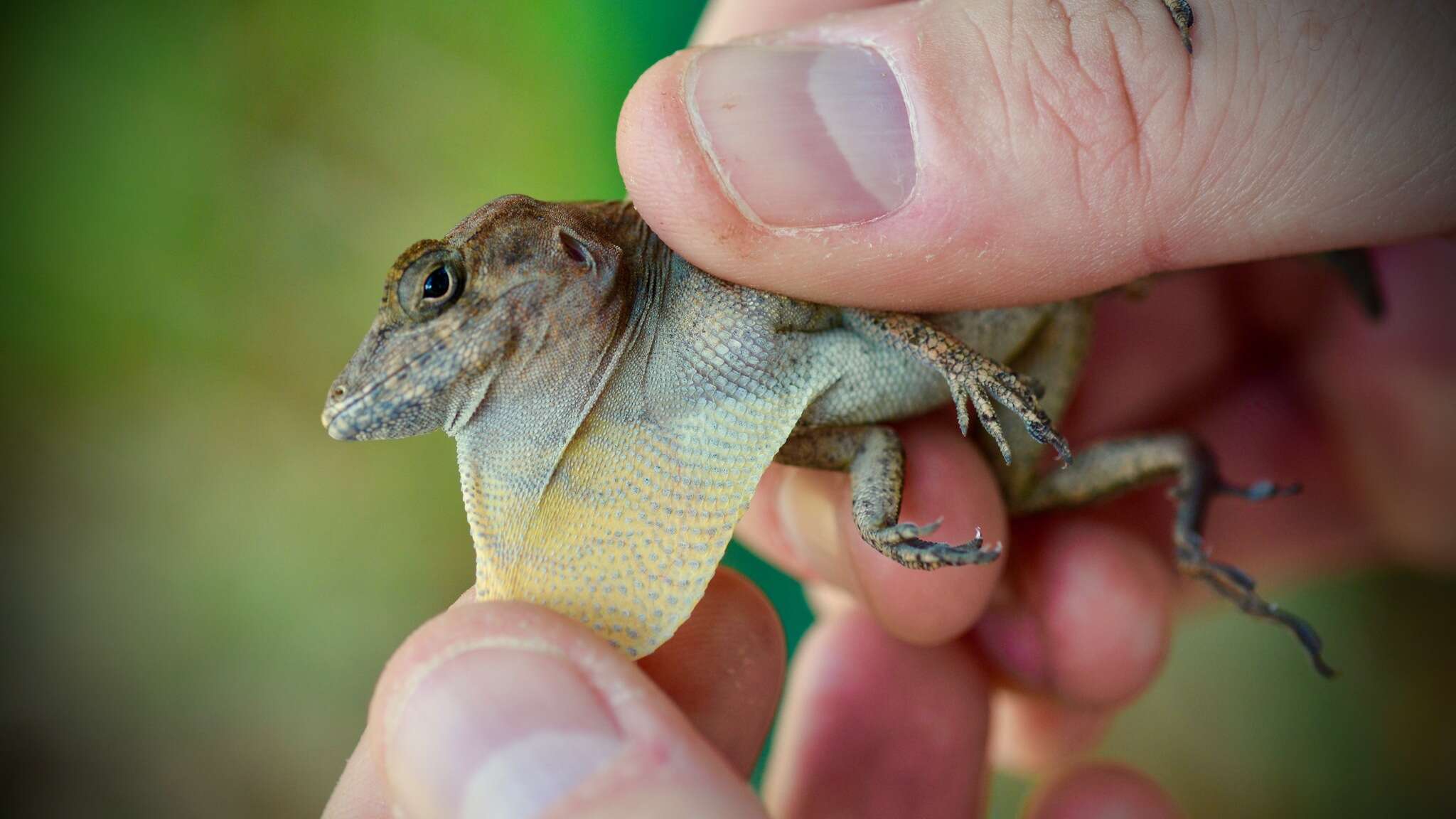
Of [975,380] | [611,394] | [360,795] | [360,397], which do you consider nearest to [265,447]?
[360,795]

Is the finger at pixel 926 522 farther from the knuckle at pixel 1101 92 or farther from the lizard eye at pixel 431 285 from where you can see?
the lizard eye at pixel 431 285

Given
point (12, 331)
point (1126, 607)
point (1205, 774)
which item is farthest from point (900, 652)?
point (12, 331)

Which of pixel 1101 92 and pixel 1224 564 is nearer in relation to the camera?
pixel 1101 92

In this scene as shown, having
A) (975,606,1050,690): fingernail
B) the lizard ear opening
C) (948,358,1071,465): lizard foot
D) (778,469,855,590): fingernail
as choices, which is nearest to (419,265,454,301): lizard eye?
the lizard ear opening

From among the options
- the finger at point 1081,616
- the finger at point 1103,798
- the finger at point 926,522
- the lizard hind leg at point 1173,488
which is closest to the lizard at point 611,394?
the finger at point 926,522

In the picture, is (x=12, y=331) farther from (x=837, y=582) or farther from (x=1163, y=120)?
(x=1163, y=120)

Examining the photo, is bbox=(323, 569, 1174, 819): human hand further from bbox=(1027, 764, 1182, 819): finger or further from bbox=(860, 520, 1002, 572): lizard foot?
bbox=(1027, 764, 1182, 819): finger

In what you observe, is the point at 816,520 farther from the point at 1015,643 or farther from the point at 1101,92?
the point at 1101,92
